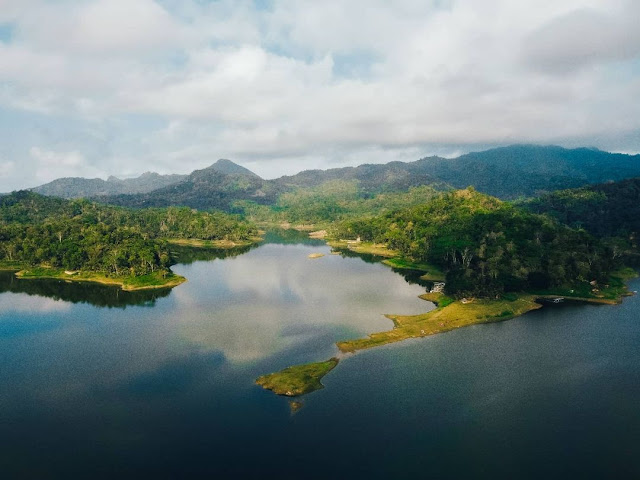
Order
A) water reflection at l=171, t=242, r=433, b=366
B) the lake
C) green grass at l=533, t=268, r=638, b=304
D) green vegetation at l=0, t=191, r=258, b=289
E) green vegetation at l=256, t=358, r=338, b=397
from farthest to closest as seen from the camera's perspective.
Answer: green vegetation at l=0, t=191, r=258, b=289
green grass at l=533, t=268, r=638, b=304
water reflection at l=171, t=242, r=433, b=366
green vegetation at l=256, t=358, r=338, b=397
the lake

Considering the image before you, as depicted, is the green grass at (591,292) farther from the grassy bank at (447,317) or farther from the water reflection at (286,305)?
the water reflection at (286,305)

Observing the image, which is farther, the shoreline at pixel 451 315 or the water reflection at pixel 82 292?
the water reflection at pixel 82 292

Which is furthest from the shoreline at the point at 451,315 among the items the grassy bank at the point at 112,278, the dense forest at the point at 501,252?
the grassy bank at the point at 112,278

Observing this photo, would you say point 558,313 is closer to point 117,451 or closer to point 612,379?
point 612,379

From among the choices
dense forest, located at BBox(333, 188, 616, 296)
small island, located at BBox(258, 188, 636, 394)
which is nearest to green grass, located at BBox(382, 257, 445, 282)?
small island, located at BBox(258, 188, 636, 394)

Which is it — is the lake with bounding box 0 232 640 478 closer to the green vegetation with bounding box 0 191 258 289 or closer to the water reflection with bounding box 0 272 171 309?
the water reflection with bounding box 0 272 171 309

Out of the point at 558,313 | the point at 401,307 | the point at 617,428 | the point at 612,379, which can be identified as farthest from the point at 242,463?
the point at 558,313

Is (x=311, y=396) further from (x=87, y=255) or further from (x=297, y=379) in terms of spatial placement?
(x=87, y=255)

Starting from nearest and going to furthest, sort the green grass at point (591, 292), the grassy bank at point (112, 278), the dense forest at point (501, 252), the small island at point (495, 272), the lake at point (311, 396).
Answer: the lake at point (311, 396)
the small island at point (495, 272)
the green grass at point (591, 292)
the dense forest at point (501, 252)
the grassy bank at point (112, 278)
